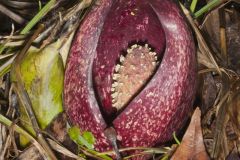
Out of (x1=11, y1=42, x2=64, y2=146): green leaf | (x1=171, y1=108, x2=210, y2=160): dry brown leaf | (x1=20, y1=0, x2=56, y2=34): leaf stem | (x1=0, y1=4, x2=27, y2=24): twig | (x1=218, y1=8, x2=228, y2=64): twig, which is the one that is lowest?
(x1=171, y1=108, x2=210, y2=160): dry brown leaf

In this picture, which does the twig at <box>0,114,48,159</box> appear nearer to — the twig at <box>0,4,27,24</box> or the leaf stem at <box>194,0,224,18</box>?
the twig at <box>0,4,27,24</box>

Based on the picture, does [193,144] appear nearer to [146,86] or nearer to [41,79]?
[146,86]

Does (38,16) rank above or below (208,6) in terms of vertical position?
above

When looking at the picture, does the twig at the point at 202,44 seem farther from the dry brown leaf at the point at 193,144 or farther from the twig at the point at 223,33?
the dry brown leaf at the point at 193,144

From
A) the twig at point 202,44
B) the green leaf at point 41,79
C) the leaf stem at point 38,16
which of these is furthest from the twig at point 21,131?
the twig at point 202,44

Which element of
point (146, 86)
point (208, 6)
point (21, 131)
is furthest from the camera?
point (208, 6)

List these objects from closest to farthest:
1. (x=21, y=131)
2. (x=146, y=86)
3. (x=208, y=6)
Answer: (x=146, y=86)
(x=21, y=131)
(x=208, y=6)

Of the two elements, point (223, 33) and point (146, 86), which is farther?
point (223, 33)

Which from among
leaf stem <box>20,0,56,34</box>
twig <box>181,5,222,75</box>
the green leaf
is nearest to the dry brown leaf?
twig <box>181,5,222,75</box>

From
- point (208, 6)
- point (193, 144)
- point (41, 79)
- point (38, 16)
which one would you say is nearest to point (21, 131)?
point (41, 79)
